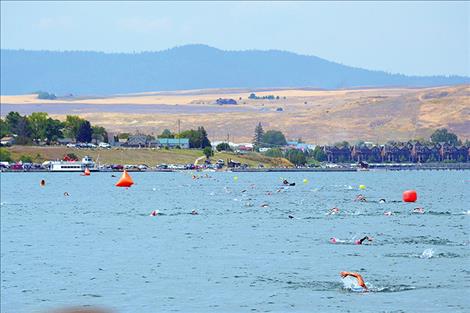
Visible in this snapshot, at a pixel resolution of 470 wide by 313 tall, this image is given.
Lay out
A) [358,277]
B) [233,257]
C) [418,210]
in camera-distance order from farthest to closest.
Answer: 1. [418,210]
2. [233,257]
3. [358,277]

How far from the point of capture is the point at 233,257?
67.0 metres

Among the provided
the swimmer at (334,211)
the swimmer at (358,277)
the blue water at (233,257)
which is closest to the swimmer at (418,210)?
the blue water at (233,257)

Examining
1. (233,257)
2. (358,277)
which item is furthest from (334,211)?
(358,277)

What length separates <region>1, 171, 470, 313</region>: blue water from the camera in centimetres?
5100

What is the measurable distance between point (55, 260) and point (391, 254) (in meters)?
18.1

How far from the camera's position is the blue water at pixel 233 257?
5100 centimetres

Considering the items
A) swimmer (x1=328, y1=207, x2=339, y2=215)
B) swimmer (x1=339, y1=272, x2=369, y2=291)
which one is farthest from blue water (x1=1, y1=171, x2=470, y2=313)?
swimmer (x1=328, y1=207, x2=339, y2=215)

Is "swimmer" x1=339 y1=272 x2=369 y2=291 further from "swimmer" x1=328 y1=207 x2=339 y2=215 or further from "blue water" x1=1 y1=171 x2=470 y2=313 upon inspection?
"swimmer" x1=328 y1=207 x2=339 y2=215

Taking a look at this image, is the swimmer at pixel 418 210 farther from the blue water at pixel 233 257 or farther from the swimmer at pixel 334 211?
the swimmer at pixel 334 211

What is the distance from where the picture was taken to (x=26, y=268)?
61750 millimetres

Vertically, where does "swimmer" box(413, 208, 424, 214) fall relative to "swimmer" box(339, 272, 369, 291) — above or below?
below

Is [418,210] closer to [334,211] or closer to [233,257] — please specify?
[334,211]

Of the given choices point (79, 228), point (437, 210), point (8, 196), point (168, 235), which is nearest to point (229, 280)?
point (168, 235)

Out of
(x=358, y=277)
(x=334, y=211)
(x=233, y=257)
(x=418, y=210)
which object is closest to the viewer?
(x=358, y=277)
